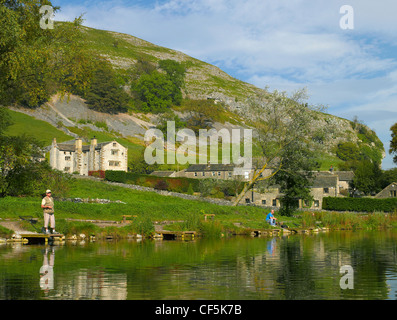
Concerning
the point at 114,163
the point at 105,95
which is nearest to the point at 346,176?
the point at 114,163

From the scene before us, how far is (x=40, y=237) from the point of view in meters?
30.4

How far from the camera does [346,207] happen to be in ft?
269

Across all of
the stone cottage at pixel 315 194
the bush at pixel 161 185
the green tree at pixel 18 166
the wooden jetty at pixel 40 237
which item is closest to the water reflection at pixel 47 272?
the wooden jetty at pixel 40 237

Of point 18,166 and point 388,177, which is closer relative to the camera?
point 18,166

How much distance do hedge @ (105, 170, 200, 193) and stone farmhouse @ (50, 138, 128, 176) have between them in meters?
16.2

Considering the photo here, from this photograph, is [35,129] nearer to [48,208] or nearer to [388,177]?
[388,177]

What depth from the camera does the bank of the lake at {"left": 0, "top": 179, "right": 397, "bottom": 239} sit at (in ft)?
116

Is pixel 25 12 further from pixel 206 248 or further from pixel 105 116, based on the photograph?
pixel 105 116

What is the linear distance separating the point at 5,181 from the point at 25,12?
41.6ft

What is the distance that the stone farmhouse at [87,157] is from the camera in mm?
105750

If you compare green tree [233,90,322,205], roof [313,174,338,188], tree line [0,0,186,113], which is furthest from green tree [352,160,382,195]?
tree line [0,0,186,113]

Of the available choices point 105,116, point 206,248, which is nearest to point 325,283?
point 206,248

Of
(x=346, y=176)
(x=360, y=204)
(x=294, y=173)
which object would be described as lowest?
(x=360, y=204)

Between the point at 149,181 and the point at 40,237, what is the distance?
6020 centimetres
